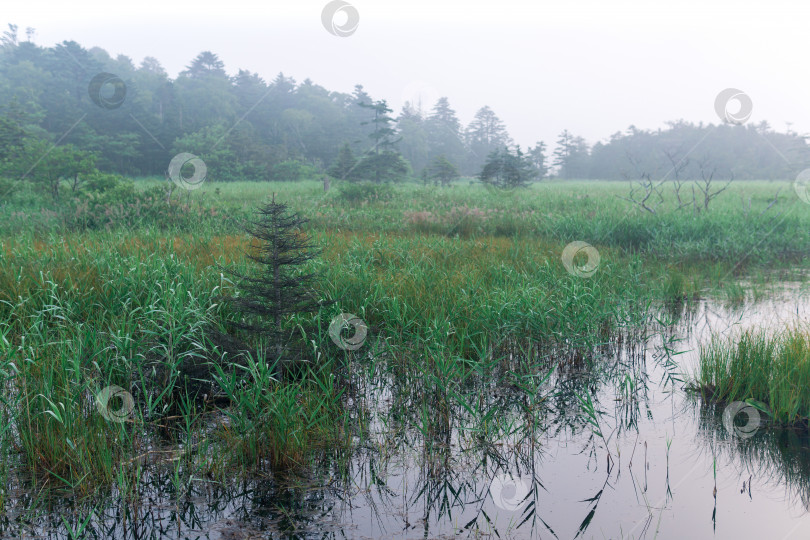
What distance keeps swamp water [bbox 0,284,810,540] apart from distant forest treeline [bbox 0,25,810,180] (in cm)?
2951

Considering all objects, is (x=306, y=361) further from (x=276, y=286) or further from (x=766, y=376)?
(x=766, y=376)

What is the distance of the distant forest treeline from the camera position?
47938mm

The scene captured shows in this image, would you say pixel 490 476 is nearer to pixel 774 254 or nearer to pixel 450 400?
pixel 450 400

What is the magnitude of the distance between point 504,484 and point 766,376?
2.56 meters

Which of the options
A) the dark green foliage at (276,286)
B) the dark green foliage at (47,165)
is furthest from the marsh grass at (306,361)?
the dark green foliage at (47,165)

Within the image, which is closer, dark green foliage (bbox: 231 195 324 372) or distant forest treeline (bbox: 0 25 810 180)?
dark green foliage (bbox: 231 195 324 372)

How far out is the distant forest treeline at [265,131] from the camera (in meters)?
47.9

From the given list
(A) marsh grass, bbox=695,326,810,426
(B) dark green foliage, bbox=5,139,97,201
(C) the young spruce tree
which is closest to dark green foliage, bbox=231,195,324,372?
(C) the young spruce tree

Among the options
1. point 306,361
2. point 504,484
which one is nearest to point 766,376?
point 504,484

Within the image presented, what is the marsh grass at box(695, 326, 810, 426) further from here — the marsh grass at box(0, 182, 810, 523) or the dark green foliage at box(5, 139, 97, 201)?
the dark green foliage at box(5, 139, 97, 201)

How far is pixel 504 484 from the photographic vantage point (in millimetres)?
3457

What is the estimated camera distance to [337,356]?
198 inches

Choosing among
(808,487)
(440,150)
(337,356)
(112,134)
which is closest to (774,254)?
(808,487)

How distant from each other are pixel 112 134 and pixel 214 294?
52084 millimetres
